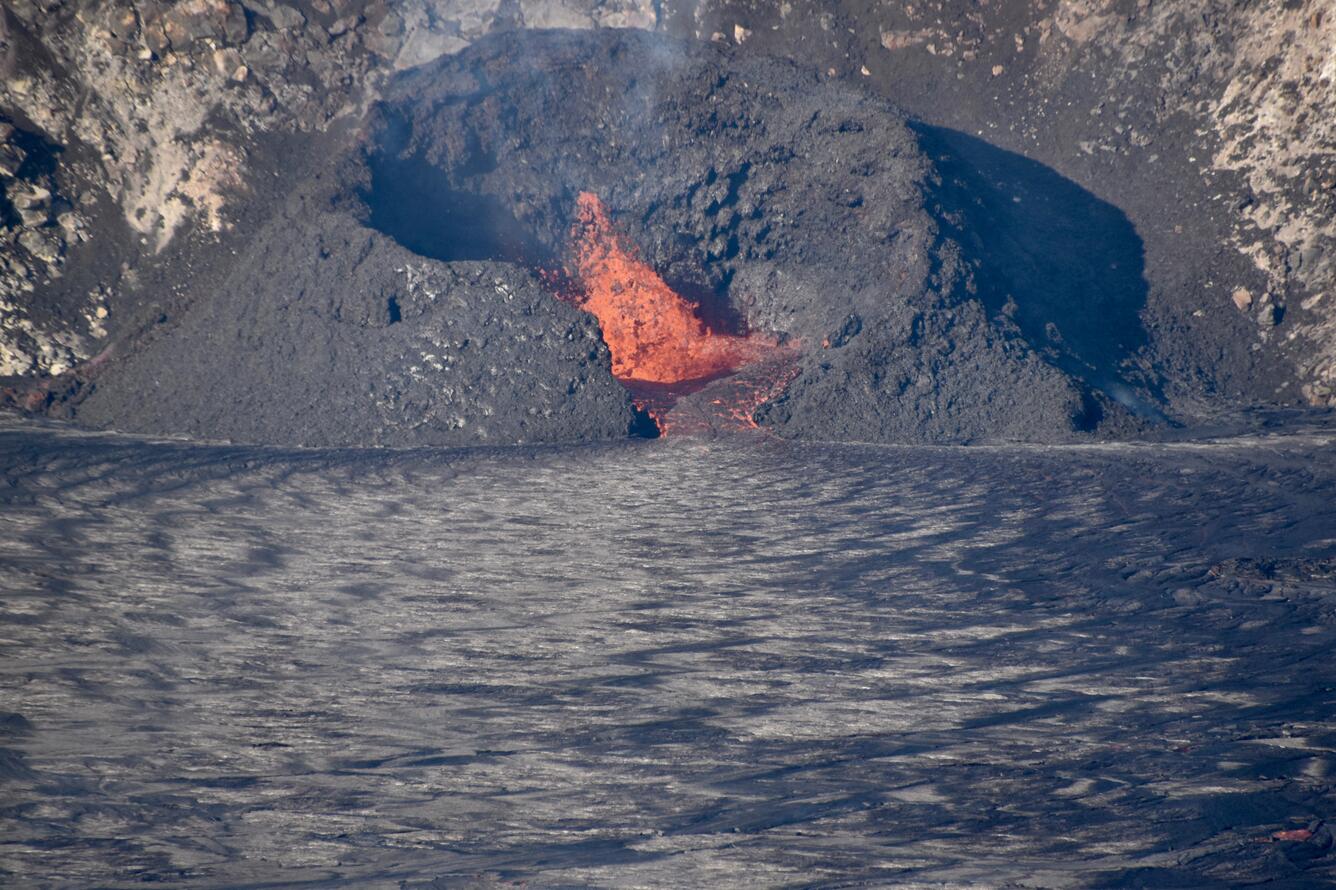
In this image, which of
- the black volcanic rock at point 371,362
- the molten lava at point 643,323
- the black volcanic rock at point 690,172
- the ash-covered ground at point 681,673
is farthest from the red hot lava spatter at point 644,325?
the ash-covered ground at point 681,673

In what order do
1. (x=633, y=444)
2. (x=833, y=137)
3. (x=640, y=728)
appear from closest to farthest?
(x=640, y=728), (x=633, y=444), (x=833, y=137)

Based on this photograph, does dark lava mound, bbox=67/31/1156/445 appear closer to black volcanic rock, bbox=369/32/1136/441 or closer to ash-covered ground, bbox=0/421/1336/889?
black volcanic rock, bbox=369/32/1136/441

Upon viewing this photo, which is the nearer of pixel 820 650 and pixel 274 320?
pixel 820 650

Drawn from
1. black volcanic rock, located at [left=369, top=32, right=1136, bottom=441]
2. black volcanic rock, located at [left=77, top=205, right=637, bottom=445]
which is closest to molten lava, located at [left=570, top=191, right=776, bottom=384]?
black volcanic rock, located at [left=369, top=32, right=1136, bottom=441]

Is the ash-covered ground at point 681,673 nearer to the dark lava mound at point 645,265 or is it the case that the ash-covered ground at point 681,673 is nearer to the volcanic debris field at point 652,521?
the volcanic debris field at point 652,521

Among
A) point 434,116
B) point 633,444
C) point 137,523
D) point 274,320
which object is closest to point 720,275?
point 633,444

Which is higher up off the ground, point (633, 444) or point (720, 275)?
point (720, 275)

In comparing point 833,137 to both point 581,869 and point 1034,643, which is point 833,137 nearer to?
point 1034,643

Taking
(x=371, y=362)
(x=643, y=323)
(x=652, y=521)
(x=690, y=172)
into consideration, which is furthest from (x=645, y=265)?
(x=652, y=521)
